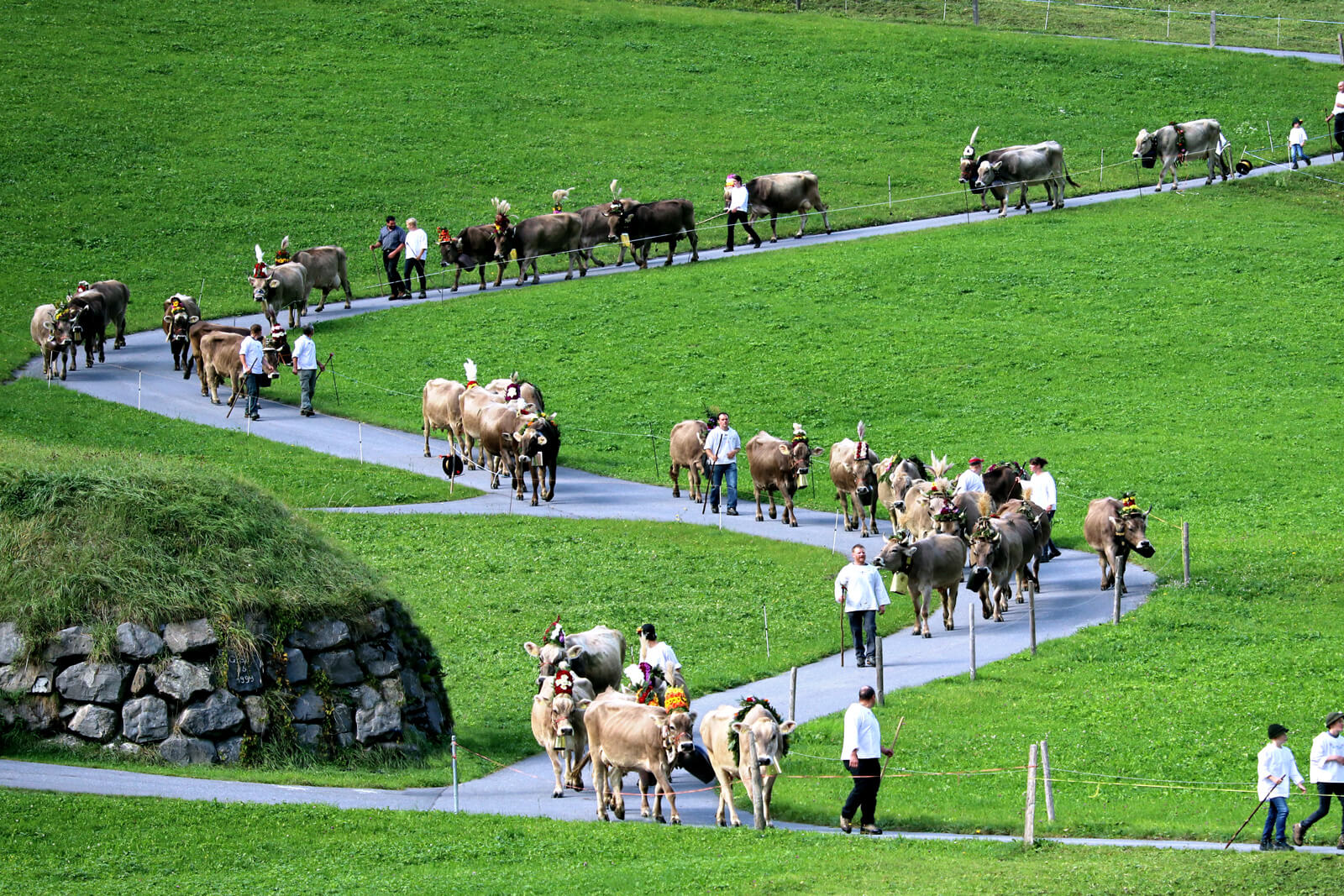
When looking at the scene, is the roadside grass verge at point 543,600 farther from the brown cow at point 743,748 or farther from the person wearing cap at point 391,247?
the person wearing cap at point 391,247

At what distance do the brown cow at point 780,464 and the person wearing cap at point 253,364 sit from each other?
12.6 meters

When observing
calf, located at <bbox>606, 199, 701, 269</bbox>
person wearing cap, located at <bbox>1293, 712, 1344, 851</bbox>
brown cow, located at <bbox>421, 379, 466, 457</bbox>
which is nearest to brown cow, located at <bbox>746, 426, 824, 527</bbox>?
brown cow, located at <bbox>421, 379, 466, 457</bbox>

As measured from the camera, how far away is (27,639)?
69.1 feet

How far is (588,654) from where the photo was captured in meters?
22.9

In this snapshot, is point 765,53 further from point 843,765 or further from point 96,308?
point 843,765

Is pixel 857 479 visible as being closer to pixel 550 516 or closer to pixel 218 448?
pixel 550 516

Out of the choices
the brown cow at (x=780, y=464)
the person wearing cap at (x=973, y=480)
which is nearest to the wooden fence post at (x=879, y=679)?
the person wearing cap at (x=973, y=480)

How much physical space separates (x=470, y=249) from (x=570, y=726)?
33.4 metres

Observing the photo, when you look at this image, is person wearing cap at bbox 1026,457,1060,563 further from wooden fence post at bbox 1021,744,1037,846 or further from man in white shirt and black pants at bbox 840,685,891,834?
wooden fence post at bbox 1021,744,1037,846

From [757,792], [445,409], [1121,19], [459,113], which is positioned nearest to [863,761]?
[757,792]

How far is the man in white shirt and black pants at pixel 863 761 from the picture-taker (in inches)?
732

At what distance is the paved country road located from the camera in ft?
65.6

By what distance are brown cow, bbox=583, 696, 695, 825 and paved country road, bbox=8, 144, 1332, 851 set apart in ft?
1.70

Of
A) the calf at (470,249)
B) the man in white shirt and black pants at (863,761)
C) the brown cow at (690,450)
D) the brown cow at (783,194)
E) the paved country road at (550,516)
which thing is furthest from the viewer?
the brown cow at (783,194)
